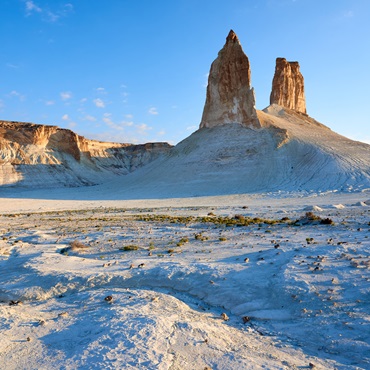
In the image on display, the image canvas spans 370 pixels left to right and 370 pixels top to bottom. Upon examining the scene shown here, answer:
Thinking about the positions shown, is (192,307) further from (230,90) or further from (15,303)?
(230,90)

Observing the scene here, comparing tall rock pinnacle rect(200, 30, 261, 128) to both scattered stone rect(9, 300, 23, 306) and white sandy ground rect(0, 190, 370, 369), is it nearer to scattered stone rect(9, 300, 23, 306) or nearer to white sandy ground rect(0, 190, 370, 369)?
white sandy ground rect(0, 190, 370, 369)

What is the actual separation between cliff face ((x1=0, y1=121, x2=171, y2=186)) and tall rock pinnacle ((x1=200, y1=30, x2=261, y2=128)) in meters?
33.1

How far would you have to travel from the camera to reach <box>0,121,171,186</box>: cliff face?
239 ft

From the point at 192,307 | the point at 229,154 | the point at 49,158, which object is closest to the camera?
the point at 192,307

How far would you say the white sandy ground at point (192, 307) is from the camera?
5324 mm

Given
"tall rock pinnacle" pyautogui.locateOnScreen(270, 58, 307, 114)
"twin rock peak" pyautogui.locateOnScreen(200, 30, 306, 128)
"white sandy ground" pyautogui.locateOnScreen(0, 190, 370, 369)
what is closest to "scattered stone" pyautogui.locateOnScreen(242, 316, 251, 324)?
"white sandy ground" pyautogui.locateOnScreen(0, 190, 370, 369)

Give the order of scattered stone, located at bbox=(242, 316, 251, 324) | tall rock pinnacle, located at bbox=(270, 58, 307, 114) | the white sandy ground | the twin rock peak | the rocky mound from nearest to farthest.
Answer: the white sandy ground, scattered stone, located at bbox=(242, 316, 251, 324), the rocky mound, the twin rock peak, tall rock pinnacle, located at bbox=(270, 58, 307, 114)

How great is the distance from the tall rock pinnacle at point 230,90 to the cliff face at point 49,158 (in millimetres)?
33051

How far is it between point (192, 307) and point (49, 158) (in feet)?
265

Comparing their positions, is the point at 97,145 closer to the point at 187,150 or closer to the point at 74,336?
the point at 187,150

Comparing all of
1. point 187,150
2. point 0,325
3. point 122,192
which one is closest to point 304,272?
point 0,325

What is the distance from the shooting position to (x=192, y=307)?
725cm

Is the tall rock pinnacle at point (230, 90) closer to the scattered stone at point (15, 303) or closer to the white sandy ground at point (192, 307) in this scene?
the white sandy ground at point (192, 307)

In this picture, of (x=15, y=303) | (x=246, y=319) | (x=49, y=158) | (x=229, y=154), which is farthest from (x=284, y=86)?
(x=15, y=303)
